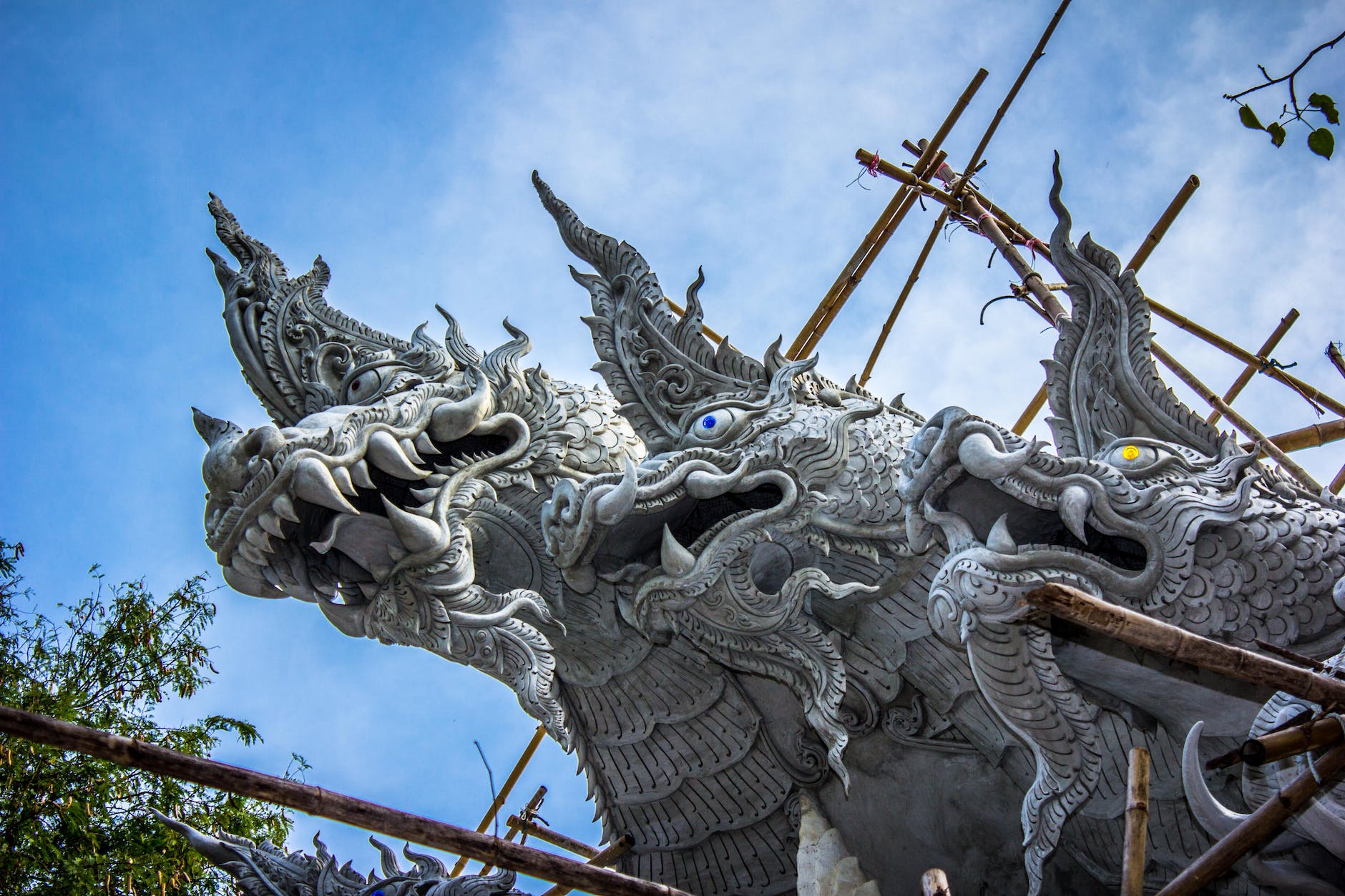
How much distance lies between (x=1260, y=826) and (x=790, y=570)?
9.56 ft

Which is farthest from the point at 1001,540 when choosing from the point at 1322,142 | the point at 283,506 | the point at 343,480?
the point at 283,506

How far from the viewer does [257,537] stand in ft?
20.1

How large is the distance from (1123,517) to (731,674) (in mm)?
2088

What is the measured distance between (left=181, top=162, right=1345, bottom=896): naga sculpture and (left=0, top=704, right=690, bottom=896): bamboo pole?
157cm

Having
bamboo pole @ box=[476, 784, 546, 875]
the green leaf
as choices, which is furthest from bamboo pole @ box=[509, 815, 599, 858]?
the green leaf

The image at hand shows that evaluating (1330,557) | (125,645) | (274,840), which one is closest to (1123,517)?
(1330,557)

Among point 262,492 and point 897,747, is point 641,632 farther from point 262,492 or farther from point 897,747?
point 262,492

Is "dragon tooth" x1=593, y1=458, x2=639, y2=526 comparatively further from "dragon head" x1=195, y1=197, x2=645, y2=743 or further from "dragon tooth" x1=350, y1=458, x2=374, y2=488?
"dragon tooth" x1=350, y1=458, x2=374, y2=488

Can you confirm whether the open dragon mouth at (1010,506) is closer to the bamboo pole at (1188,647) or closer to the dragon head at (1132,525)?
the dragon head at (1132,525)

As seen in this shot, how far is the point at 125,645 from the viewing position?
9.17 meters

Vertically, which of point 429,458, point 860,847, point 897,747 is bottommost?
point 860,847

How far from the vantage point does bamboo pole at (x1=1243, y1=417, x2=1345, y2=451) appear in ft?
25.9

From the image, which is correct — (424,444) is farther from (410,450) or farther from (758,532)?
(758,532)

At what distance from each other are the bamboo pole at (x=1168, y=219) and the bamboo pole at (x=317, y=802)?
17.8 ft
